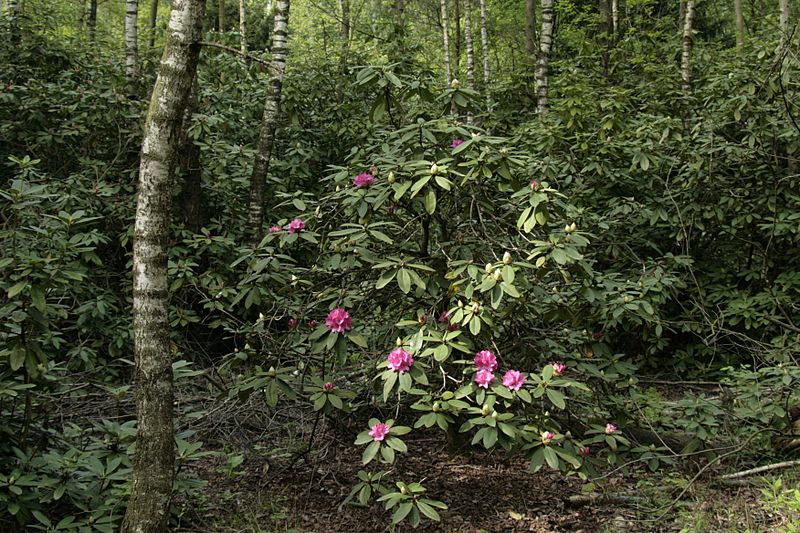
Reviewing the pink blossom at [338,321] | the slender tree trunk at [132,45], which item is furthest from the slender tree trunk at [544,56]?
the pink blossom at [338,321]

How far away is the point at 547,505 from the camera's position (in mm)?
3500

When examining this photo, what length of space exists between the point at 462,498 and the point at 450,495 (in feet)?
0.23

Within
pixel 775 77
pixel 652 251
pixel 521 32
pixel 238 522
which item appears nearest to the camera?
pixel 238 522

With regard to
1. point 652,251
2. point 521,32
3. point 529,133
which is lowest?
point 652,251

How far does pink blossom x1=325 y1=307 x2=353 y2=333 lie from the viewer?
301 cm

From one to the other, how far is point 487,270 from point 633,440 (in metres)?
2.02

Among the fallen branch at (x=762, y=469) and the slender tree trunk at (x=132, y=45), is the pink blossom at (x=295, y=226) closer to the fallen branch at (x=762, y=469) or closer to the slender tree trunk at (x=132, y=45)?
the fallen branch at (x=762, y=469)

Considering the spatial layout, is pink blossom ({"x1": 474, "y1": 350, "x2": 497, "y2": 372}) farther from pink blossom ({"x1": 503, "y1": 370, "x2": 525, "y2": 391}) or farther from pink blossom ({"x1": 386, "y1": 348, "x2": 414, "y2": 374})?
pink blossom ({"x1": 386, "y1": 348, "x2": 414, "y2": 374})

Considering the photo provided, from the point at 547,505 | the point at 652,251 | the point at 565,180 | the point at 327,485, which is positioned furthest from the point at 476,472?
the point at 652,251

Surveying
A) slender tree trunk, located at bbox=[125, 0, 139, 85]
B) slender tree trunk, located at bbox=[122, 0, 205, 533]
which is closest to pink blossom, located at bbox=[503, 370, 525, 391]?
slender tree trunk, located at bbox=[122, 0, 205, 533]

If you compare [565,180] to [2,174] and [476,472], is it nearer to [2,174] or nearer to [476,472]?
[476,472]

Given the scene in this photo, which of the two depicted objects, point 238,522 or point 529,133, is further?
point 529,133

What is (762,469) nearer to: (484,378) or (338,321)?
(484,378)

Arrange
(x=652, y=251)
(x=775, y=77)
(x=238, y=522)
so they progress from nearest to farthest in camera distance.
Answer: (x=238, y=522) < (x=775, y=77) < (x=652, y=251)
